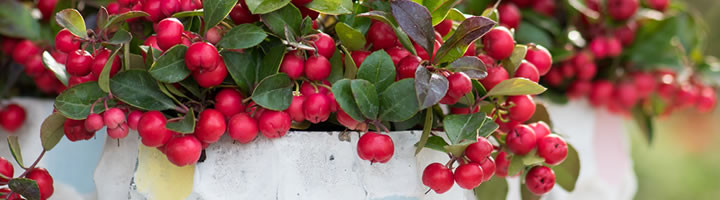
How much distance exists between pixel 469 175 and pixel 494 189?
164mm

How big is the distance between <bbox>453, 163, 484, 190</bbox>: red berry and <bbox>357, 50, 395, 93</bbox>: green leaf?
78mm

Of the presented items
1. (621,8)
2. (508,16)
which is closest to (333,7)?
(508,16)

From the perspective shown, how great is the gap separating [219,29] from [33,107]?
354 millimetres

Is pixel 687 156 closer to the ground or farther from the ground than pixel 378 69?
closer to the ground

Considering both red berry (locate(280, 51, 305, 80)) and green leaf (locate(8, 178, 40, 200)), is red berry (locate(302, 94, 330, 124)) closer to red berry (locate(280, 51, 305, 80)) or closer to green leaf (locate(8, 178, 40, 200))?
red berry (locate(280, 51, 305, 80))

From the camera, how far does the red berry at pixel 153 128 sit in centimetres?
43

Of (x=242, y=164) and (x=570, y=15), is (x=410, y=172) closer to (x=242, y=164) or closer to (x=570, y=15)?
(x=242, y=164)

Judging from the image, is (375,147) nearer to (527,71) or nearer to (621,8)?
(527,71)

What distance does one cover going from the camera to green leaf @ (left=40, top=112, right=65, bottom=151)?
1.59ft

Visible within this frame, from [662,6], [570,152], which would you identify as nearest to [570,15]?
[662,6]

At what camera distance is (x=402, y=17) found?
1.45ft

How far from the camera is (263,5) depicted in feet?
1.44

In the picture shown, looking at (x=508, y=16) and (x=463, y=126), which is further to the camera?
(x=508, y=16)

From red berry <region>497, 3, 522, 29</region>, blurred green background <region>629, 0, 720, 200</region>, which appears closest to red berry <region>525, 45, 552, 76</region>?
red berry <region>497, 3, 522, 29</region>
